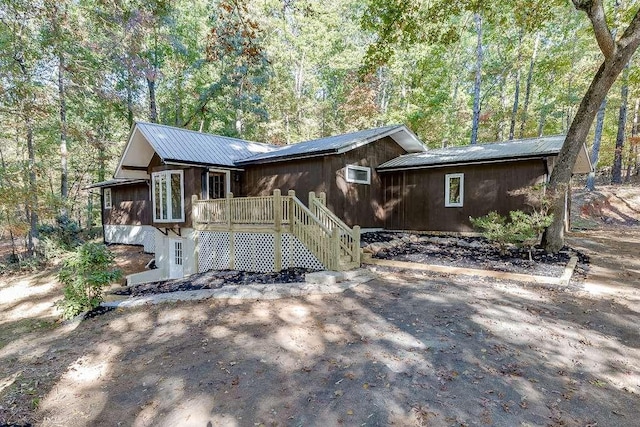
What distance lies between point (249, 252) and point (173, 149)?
472 cm

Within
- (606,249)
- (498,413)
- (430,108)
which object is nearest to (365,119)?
(430,108)

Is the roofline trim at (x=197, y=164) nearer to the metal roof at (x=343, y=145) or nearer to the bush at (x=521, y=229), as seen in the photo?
the metal roof at (x=343, y=145)

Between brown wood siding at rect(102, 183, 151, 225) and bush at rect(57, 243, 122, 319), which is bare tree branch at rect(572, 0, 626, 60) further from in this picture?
brown wood siding at rect(102, 183, 151, 225)

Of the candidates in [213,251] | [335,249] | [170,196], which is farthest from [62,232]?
[335,249]

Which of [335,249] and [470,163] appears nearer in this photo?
[335,249]

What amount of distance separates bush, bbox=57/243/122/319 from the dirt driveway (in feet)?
1.99

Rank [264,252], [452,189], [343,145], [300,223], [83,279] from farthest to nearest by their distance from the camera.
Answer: [452,189]
[343,145]
[264,252]
[300,223]
[83,279]

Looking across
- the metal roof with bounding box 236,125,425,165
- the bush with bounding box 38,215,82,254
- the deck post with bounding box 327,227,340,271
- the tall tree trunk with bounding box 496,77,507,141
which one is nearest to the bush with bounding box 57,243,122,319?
Answer: the deck post with bounding box 327,227,340,271

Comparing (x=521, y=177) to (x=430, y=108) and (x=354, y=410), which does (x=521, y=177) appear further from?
(x=430, y=108)

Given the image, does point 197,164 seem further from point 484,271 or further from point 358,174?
point 484,271

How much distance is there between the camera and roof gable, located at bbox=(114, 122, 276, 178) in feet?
37.3

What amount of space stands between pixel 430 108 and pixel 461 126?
17.3ft

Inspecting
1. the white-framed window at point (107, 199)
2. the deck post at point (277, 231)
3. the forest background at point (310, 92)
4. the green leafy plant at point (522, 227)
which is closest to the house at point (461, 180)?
the green leafy plant at point (522, 227)

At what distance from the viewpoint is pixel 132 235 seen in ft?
60.5
